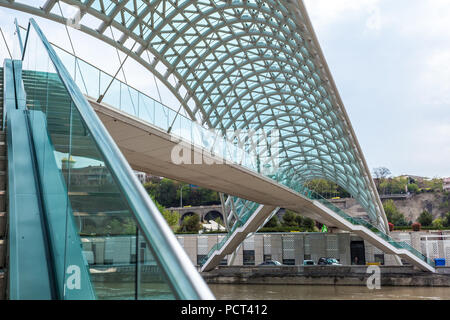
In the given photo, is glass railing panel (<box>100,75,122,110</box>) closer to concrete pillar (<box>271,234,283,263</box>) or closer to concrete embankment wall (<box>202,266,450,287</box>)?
concrete embankment wall (<box>202,266,450,287</box>)

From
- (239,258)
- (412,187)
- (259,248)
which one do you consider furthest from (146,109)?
(412,187)

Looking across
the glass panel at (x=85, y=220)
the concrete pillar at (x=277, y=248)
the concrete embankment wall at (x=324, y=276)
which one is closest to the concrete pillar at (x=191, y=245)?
the concrete pillar at (x=277, y=248)

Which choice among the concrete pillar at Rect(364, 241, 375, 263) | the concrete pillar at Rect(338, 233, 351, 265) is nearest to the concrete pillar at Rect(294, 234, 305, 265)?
the concrete pillar at Rect(338, 233, 351, 265)

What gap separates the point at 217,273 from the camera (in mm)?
48688

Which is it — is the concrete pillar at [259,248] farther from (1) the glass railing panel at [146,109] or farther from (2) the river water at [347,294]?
(1) the glass railing panel at [146,109]

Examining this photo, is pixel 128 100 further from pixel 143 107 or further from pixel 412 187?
pixel 412 187

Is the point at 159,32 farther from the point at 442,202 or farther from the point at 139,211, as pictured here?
the point at 442,202

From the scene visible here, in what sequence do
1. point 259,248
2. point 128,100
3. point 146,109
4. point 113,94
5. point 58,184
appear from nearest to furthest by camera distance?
point 58,184, point 113,94, point 128,100, point 146,109, point 259,248

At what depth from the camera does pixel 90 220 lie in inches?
172

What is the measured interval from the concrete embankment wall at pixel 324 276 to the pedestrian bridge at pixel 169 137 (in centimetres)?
169

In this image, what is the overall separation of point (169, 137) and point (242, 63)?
2643 centimetres

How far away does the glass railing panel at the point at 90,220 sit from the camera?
127 inches
